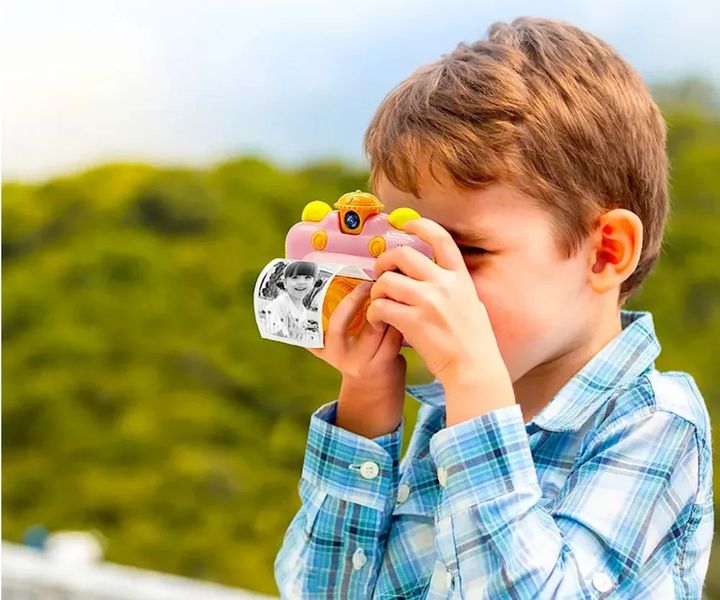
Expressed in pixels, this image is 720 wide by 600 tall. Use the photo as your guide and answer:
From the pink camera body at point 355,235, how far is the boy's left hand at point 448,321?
23 millimetres

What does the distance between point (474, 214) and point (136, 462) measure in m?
1.62

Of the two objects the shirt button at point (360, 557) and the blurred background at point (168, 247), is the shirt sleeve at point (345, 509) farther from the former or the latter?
the blurred background at point (168, 247)

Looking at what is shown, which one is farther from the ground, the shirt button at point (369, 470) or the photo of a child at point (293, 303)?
the photo of a child at point (293, 303)

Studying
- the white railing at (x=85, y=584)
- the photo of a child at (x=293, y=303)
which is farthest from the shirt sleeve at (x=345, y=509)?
the white railing at (x=85, y=584)

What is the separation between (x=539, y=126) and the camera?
0.75 m

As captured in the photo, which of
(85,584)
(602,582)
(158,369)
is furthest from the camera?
(158,369)

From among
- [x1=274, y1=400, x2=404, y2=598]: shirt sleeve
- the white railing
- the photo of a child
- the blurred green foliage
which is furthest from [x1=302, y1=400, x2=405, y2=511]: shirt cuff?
the blurred green foliage

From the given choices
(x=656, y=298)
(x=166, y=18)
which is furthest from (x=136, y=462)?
(x=656, y=298)

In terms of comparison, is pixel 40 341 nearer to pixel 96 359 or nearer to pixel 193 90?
pixel 96 359

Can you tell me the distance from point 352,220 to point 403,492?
23cm

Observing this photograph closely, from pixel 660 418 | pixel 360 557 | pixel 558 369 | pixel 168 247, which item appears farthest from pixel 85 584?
pixel 660 418

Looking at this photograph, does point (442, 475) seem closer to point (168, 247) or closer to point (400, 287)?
point (400, 287)

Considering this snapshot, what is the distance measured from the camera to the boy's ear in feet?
2.56

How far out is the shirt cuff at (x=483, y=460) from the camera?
2.23 ft
